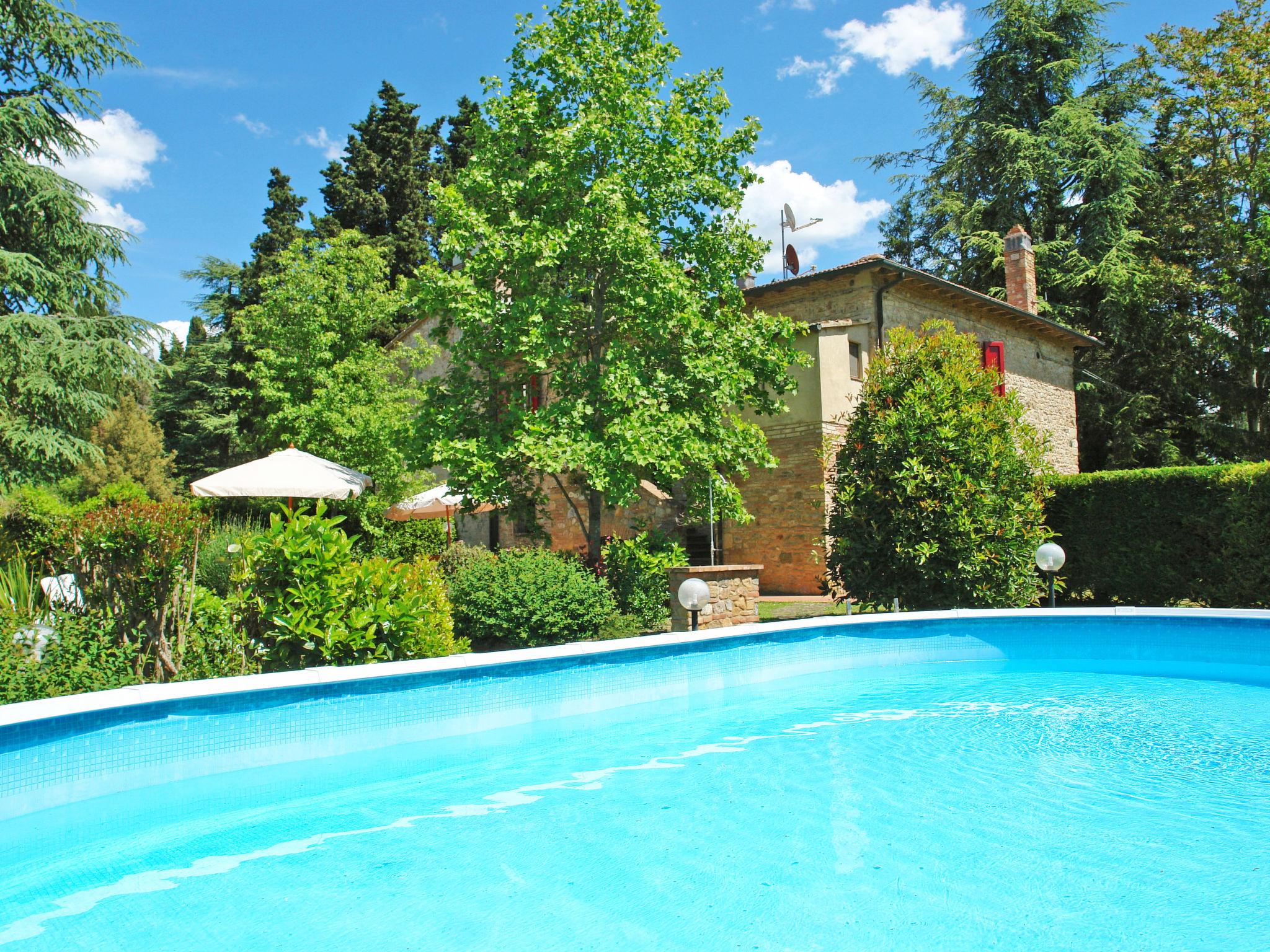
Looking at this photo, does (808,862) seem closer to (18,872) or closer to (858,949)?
(858,949)

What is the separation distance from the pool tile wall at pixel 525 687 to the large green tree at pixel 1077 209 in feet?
63.3

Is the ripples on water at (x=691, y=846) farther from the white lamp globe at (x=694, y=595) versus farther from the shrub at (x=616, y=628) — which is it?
the shrub at (x=616, y=628)

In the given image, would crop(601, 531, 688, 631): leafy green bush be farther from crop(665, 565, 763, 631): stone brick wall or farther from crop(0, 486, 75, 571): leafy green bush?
crop(0, 486, 75, 571): leafy green bush

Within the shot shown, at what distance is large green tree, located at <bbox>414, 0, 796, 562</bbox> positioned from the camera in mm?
11445

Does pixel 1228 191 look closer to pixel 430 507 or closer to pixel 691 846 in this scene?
pixel 430 507

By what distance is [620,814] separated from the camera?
4938 mm

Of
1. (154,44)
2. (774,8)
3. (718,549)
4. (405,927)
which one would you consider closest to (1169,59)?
(774,8)

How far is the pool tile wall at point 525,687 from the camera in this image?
486 centimetres

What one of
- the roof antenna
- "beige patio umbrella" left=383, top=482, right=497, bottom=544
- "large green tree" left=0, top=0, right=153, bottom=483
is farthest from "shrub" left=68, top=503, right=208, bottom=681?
the roof antenna

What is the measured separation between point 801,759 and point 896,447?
6058mm

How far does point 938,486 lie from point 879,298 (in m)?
8.69

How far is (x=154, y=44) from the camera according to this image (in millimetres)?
19375

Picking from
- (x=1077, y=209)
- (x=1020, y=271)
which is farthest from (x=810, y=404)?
(x=1077, y=209)

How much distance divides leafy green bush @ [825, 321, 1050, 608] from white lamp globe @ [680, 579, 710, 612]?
3780 millimetres
